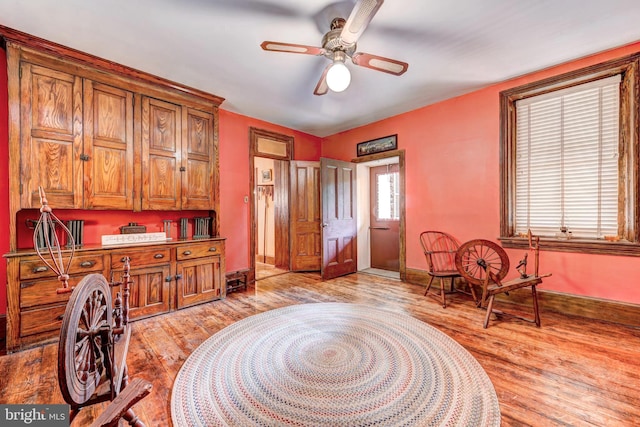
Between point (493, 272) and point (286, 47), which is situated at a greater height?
point (286, 47)

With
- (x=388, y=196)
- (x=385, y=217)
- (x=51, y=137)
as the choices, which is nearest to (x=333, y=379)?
(x=51, y=137)

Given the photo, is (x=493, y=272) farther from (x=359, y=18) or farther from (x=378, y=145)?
(x=359, y=18)

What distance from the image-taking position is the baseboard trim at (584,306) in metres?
2.59

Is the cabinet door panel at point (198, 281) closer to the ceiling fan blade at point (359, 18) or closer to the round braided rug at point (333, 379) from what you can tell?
the round braided rug at point (333, 379)

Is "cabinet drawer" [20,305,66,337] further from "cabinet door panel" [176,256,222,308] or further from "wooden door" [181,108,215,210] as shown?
"wooden door" [181,108,215,210]

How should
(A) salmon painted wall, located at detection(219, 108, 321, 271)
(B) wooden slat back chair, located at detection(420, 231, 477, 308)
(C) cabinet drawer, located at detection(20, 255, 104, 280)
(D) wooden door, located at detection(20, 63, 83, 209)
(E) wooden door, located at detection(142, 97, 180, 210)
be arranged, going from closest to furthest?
(C) cabinet drawer, located at detection(20, 255, 104, 280) < (D) wooden door, located at detection(20, 63, 83, 209) < (E) wooden door, located at detection(142, 97, 180, 210) < (B) wooden slat back chair, located at detection(420, 231, 477, 308) < (A) salmon painted wall, located at detection(219, 108, 321, 271)

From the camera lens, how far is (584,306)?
2.79 metres

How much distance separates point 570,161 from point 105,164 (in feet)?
16.7

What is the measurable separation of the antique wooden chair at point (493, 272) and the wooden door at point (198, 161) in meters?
3.29

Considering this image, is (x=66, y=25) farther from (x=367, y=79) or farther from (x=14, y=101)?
(x=367, y=79)

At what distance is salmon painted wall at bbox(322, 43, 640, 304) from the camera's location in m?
2.72

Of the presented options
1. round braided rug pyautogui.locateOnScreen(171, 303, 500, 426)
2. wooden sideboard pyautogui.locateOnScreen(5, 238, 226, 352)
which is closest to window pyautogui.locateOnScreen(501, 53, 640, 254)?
round braided rug pyautogui.locateOnScreen(171, 303, 500, 426)

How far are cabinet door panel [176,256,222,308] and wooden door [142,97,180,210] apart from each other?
77 cm

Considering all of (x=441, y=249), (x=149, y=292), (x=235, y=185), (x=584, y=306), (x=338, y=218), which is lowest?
(x=584, y=306)
